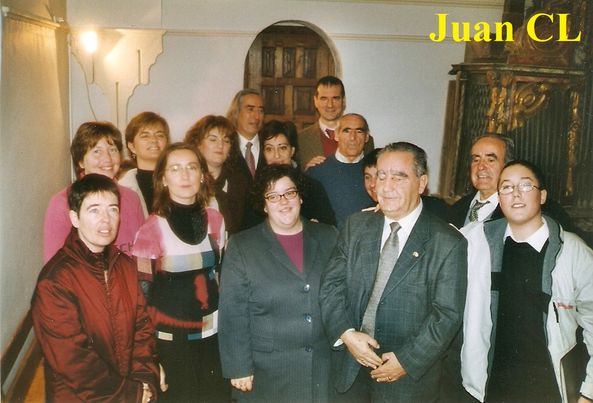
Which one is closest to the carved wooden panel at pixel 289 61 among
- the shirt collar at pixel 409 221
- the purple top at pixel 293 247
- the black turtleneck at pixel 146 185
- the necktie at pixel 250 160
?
the necktie at pixel 250 160

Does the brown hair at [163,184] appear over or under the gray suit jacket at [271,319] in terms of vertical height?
over

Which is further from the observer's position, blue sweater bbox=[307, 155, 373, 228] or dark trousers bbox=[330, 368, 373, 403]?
blue sweater bbox=[307, 155, 373, 228]

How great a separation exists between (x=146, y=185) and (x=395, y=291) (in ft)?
3.80

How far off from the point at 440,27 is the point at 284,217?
57.4 inches

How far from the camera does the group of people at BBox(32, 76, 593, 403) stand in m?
1.64

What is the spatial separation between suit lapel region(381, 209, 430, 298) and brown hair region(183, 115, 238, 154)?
1.11 metres

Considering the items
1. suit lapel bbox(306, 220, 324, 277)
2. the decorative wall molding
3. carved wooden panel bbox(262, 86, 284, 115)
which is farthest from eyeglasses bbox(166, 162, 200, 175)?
carved wooden panel bbox(262, 86, 284, 115)

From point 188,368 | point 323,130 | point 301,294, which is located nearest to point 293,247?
point 301,294

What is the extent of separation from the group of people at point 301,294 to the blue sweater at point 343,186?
1.91ft

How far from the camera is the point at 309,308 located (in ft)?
5.94

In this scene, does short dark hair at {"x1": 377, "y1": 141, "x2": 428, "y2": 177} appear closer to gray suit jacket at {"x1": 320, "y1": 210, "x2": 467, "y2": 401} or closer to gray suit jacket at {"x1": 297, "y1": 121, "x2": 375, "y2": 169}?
gray suit jacket at {"x1": 320, "y1": 210, "x2": 467, "y2": 401}

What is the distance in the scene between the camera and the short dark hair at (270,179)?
1820 mm

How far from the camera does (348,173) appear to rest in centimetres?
257

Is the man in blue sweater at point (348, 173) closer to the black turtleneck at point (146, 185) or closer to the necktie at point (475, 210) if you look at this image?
the necktie at point (475, 210)
